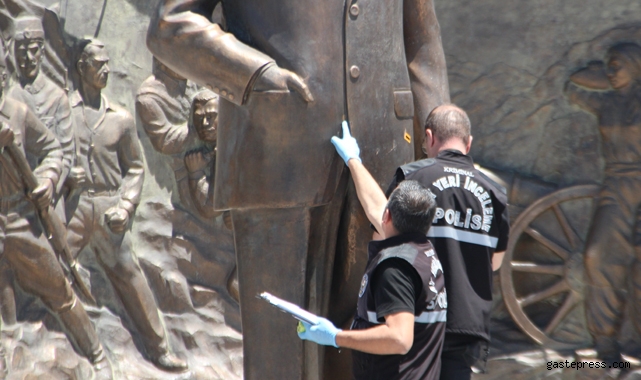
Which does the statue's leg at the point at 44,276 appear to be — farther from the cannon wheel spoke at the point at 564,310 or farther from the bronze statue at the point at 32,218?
the cannon wheel spoke at the point at 564,310

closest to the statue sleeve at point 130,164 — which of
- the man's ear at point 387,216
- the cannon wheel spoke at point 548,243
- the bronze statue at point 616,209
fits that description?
the cannon wheel spoke at point 548,243

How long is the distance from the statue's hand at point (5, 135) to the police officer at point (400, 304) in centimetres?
325

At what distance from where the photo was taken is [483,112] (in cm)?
627

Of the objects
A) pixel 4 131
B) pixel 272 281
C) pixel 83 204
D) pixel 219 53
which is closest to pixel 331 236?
pixel 272 281

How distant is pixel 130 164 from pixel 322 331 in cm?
398

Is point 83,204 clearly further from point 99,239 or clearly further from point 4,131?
point 4,131

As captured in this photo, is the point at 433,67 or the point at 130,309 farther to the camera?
the point at 130,309

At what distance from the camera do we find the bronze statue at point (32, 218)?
5.27m

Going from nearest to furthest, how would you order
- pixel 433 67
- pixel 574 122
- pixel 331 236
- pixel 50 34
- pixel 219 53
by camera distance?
pixel 219 53, pixel 331 236, pixel 433 67, pixel 50 34, pixel 574 122

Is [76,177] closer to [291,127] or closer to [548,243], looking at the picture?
[548,243]

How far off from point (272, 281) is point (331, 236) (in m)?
0.22

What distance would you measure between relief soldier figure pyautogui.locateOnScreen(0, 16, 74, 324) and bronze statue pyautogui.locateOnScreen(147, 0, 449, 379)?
3016 millimetres

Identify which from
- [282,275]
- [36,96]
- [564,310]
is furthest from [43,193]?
[564,310]

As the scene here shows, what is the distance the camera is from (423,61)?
9.78 feet
